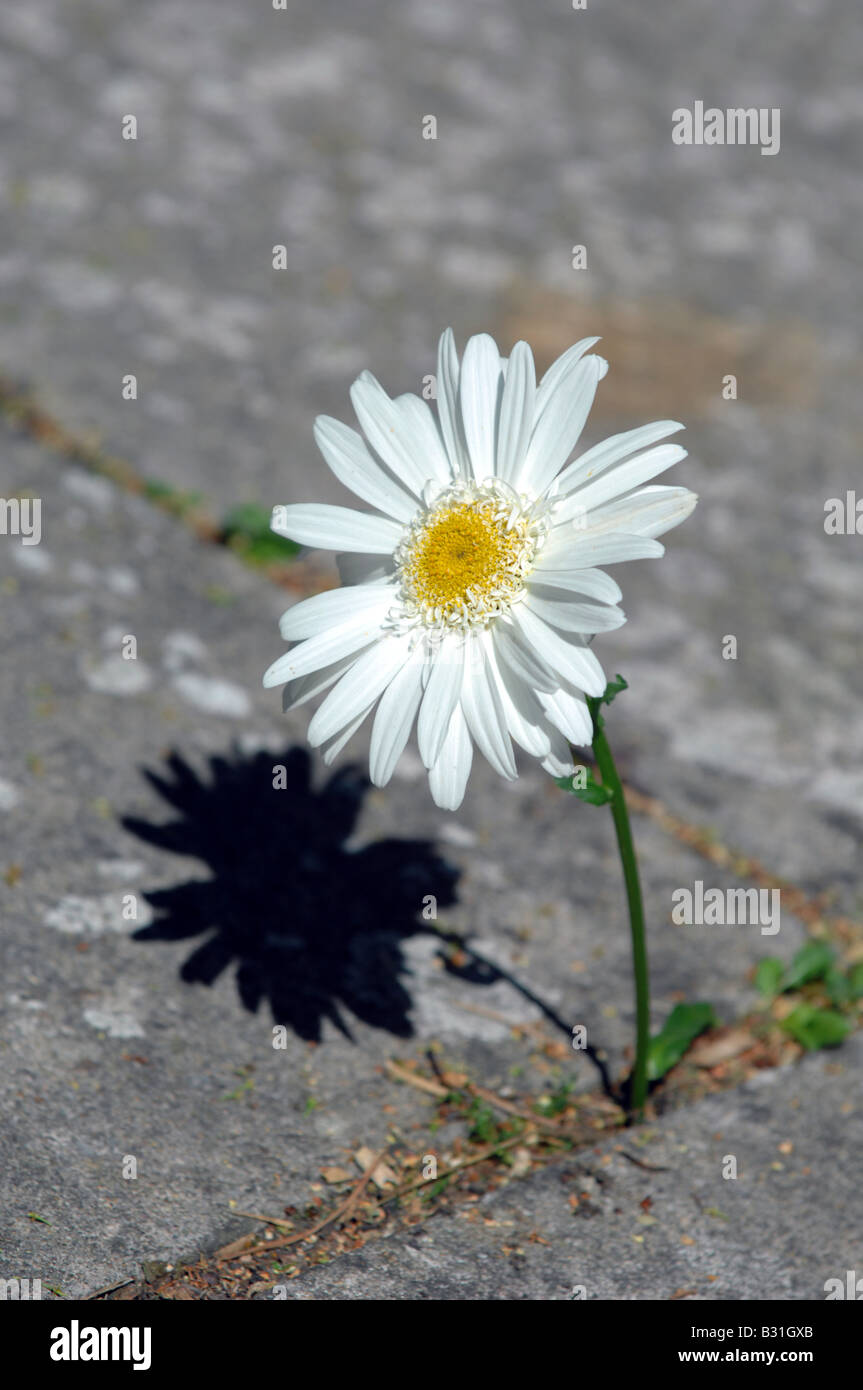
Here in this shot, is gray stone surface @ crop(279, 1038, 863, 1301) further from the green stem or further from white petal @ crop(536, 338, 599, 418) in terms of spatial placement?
white petal @ crop(536, 338, 599, 418)

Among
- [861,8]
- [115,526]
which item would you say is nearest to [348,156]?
[115,526]

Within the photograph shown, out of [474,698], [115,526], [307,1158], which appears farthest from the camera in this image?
[115,526]

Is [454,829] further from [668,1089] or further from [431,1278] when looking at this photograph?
[431,1278]

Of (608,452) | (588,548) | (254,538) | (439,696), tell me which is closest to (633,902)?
(439,696)

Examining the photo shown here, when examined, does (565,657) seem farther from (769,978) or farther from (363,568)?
(769,978)

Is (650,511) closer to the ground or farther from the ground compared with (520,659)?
farther from the ground

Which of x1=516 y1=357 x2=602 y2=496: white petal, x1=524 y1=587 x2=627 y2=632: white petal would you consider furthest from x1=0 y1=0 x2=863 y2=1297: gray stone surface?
x1=516 y1=357 x2=602 y2=496: white petal
